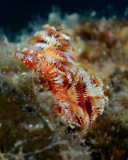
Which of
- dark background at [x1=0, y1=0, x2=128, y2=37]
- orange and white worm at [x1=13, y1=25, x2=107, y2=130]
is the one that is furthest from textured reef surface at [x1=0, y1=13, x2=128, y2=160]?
dark background at [x1=0, y1=0, x2=128, y2=37]

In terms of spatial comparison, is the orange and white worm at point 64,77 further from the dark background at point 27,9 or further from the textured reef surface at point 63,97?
the dark background at point 27,9

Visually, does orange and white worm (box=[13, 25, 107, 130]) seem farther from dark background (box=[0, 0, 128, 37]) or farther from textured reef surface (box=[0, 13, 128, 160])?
dark background (box=[0, 0, 128, 37])

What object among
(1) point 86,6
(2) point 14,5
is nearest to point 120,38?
(1) point 86,6

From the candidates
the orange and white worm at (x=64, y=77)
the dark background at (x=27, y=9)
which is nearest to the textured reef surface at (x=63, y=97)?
the orange and white worm at (x=64, y=77)

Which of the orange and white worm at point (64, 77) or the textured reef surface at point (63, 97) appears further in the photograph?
the orange and white worm at point (64, 77)

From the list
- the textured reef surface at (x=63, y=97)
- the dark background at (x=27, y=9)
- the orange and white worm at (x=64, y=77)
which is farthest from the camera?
the dark background at (x=27, y=9)

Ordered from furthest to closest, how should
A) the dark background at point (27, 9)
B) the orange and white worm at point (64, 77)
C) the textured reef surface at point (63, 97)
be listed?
the dark background at point (27, 9), the orange and white worm at point (64, 77), the textured reef surface at point (63, 97)

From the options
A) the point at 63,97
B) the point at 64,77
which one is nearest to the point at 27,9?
the point at 64,77

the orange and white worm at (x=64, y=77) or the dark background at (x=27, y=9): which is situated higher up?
the dark background at (x=27, y=9)

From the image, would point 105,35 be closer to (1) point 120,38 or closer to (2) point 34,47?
(1) point 120,38
